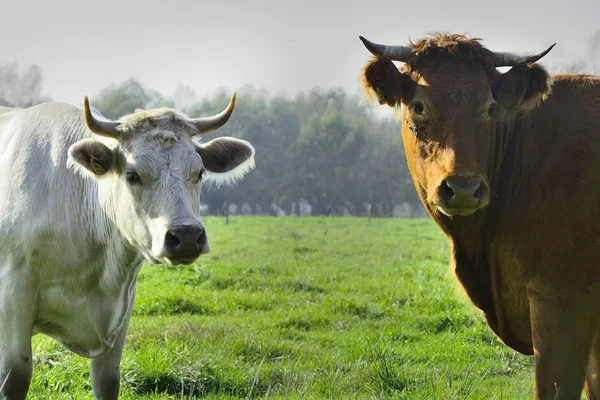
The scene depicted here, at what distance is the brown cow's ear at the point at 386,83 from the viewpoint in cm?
470

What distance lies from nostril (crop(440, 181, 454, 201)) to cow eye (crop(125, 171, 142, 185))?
1.98m

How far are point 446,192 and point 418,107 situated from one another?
2.27 ft

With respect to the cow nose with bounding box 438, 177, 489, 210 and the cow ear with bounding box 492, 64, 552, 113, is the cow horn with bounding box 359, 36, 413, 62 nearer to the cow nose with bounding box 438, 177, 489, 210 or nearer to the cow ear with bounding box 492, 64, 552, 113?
the cow ear with bounding box 492, 64, 552, 113

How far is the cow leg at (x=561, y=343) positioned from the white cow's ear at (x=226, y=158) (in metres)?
2.33

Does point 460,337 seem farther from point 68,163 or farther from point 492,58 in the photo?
point 68,163

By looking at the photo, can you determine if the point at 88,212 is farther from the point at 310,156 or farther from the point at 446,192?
the point at 310,156

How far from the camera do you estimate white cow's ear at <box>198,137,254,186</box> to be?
5.03 meters

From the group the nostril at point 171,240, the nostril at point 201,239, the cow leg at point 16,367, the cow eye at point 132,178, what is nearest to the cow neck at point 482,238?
the nostril at point 201,239

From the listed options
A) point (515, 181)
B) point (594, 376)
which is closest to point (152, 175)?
point (515, 181)

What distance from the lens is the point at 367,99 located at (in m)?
4.91

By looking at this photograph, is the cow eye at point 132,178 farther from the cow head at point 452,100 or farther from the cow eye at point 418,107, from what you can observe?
the cow eye at point 418,107

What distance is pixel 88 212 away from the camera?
16.1ft

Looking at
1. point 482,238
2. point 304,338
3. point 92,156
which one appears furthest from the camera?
point 304,338

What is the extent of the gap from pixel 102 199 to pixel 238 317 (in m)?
4.57
